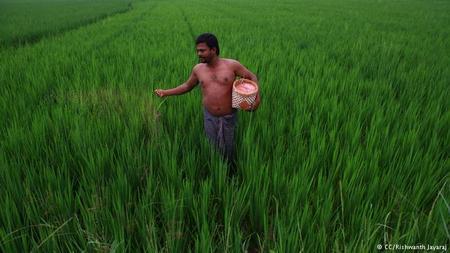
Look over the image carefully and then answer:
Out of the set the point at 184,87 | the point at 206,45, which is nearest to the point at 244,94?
the point at 206,45

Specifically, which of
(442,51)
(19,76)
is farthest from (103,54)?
(442,51)

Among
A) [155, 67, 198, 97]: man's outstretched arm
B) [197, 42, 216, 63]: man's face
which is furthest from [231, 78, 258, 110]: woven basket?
[155, 67, 198, 97]: man's outstretched arm

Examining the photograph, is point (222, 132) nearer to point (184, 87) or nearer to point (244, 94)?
point (244, 94)

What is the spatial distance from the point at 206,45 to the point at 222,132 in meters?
0.38

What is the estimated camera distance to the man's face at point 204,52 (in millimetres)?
1230

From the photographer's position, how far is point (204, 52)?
124 cm

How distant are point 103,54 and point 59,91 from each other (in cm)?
160

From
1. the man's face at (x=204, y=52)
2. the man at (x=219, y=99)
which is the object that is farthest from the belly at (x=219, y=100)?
the man's face at (x=204, y=52)

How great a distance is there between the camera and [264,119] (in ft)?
5.30

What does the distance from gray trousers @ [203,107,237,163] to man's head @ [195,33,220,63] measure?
26 cm

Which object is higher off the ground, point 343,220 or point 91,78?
point 91,78

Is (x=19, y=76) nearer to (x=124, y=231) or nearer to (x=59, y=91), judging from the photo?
(x=59, y=91)

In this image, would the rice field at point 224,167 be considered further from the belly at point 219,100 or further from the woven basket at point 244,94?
the belly at point 219,100

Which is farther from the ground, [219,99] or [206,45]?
[206,45]
